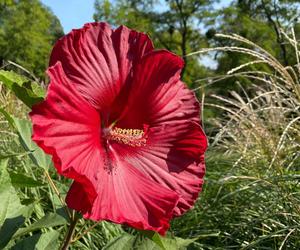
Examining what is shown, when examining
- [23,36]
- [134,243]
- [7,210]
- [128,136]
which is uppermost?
[23,36]

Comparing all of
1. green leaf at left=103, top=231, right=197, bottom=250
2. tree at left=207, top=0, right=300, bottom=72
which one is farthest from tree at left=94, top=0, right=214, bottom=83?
green leaf at left=103, top=231, right=197, bottom=250

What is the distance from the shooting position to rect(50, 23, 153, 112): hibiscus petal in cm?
83

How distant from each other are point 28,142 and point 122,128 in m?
0.22

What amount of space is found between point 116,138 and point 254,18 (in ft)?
75.6

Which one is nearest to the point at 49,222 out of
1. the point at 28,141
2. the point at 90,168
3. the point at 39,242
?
the point at 39,242

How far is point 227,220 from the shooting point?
268 centimetres

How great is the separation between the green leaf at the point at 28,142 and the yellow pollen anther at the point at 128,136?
18cm

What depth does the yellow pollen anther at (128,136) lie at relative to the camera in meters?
0.90

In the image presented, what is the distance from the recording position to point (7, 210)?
0.99m

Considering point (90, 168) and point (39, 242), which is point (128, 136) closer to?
point (90, 168)

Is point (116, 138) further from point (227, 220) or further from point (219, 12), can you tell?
point (219, 12)

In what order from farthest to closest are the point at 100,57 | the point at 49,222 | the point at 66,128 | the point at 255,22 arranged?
1. the point at 255,22
2. the point at 49,222
3. the point at 100,57
4. the point at 66,128

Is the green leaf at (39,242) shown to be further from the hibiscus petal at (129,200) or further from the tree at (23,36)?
the tree at (23,36)

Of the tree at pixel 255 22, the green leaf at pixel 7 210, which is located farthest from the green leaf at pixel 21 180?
the tree at pixel 255 22
